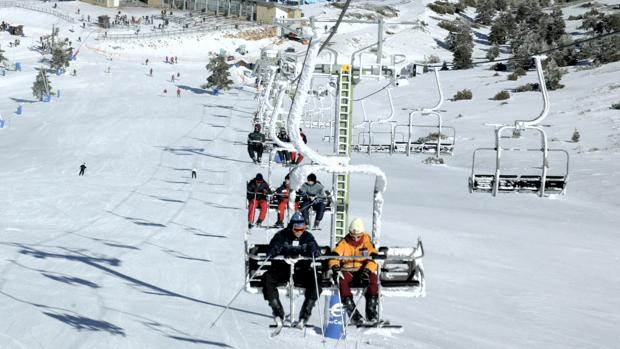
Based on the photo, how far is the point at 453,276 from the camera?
1677 cm

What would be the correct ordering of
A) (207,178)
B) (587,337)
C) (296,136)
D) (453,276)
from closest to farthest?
1. (296,136)
2. (587,337)
3. (453,276)
4. (207,178)

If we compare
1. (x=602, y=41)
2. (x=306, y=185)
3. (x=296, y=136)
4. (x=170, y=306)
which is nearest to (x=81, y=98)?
(x=602, y=41)

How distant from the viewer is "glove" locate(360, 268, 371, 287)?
10555mm

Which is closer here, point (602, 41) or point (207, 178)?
point (207, 178)

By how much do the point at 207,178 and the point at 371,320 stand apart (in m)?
22.5

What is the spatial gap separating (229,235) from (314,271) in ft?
35.4

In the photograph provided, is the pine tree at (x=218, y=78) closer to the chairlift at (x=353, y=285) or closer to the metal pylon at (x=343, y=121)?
the metal pylon at (x=343, y=121)

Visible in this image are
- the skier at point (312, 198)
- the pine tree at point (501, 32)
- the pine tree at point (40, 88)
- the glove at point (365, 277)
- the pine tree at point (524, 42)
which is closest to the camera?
the glove at point (365, 277)

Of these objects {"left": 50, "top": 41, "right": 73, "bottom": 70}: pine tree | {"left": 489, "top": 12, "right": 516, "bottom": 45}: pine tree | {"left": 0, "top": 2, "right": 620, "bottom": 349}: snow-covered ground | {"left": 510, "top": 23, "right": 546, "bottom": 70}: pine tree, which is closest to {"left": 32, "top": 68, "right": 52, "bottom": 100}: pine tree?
{"left": 0, "top": 2, "right": 620, "bottom": 349}: snow-covered ground

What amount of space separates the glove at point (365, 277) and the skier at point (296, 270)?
54 cm

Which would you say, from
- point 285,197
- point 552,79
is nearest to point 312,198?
point 285,197

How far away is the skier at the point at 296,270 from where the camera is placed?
10.5m

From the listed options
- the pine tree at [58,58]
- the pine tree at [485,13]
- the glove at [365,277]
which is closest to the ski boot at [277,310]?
the glove at [365,277]

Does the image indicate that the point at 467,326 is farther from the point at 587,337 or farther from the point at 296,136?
the point at 296,136
